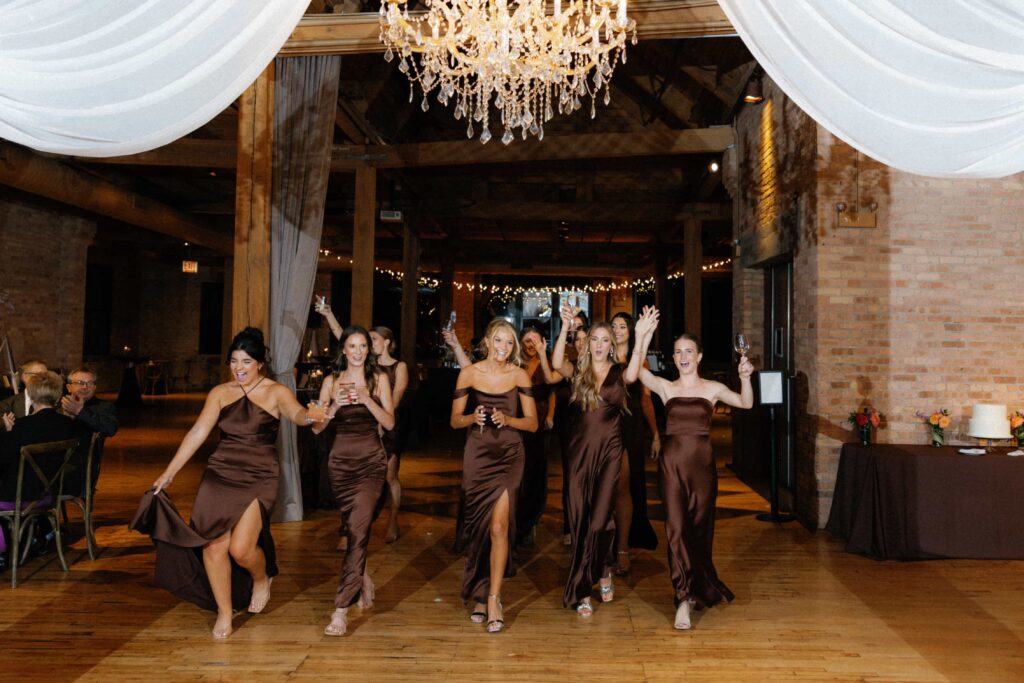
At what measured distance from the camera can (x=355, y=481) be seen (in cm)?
362

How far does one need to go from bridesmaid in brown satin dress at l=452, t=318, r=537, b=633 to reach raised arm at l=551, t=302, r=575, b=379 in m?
0.34

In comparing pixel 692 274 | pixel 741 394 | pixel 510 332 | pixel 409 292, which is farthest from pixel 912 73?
pixel 409 292

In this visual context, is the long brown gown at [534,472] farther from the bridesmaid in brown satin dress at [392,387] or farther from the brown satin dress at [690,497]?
the brown satin dress at [690,497]

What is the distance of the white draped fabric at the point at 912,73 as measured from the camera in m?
2.16

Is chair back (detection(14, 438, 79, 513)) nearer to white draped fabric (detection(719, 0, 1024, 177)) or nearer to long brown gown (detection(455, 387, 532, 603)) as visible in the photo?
long brown gown (detection(455, 387, 532, 603))

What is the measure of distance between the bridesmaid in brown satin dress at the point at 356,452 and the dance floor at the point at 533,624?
0.74 ft

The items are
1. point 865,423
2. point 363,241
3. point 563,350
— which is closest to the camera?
point 563,350

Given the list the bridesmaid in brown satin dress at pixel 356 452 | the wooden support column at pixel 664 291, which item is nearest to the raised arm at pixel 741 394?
the bridesmaid in brown satin dress at pixel 356 452

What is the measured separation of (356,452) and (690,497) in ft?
5.76

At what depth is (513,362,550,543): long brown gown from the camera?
→ 512 cm

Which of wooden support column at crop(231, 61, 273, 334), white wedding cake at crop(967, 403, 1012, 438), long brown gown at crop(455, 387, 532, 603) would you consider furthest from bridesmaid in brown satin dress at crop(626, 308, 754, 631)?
wooden support column at crop(231, 61, 273, 334)

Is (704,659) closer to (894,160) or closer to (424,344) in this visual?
(894,160)

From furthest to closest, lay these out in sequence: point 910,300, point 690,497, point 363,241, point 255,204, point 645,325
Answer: point 363,241, point 255,204, point 910,300, point 645,325, point 690,497

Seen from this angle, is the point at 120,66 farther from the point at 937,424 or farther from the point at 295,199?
the point at 937,424
